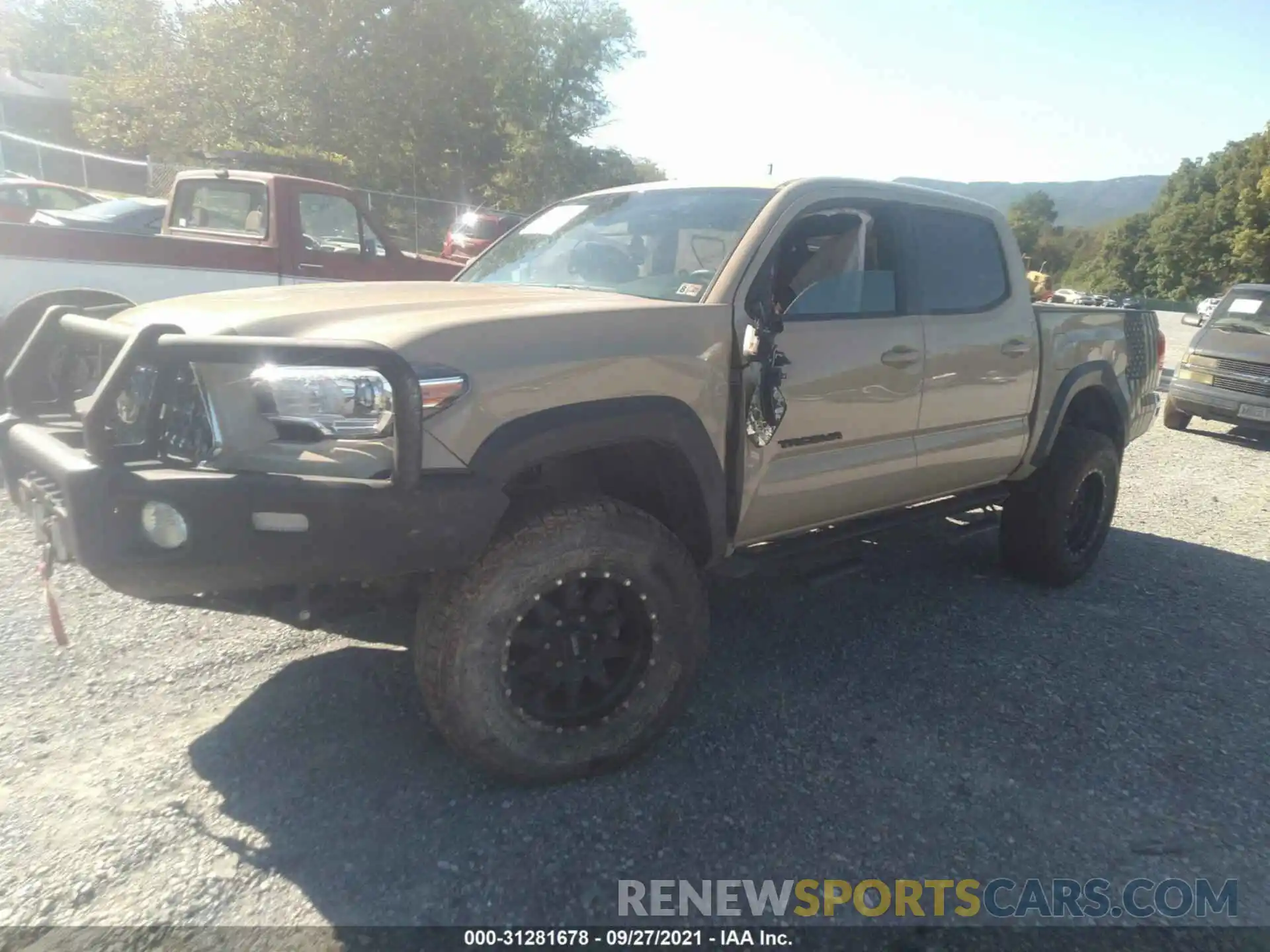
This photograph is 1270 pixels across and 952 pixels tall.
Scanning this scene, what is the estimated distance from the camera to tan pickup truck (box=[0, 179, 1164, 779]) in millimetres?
2158

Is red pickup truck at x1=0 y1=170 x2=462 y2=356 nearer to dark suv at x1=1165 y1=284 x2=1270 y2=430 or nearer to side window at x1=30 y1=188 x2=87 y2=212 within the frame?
dark suv at x1=1165 y1=284 x2=1270 y2=430

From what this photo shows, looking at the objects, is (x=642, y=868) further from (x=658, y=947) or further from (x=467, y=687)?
(x=467, y=687)

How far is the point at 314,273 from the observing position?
7.53 metres

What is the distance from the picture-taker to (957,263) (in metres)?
3.99

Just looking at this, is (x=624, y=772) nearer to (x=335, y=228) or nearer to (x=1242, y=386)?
(x=335, y=228)

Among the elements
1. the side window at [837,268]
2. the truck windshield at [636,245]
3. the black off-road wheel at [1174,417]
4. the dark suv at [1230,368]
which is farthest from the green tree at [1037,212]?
the truck windshield at [636,245]

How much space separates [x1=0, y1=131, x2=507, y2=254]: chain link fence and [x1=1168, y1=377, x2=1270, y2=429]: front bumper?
14320 millimetres

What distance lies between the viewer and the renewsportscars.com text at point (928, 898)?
2244 millimetres

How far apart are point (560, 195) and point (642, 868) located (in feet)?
126

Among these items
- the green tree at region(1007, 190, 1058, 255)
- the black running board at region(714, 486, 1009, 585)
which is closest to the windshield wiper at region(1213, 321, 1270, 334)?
the black running board at region(714, 486, 1009, 585)

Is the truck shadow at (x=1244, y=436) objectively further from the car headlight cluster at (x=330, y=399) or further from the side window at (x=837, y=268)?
the car headlight cluster at (x=330, y=399)

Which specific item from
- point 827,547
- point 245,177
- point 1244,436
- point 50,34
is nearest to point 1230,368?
point 1244,436

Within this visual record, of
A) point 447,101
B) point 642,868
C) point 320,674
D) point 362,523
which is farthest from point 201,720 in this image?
point 447,101

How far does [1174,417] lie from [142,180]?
22897 millimetres
